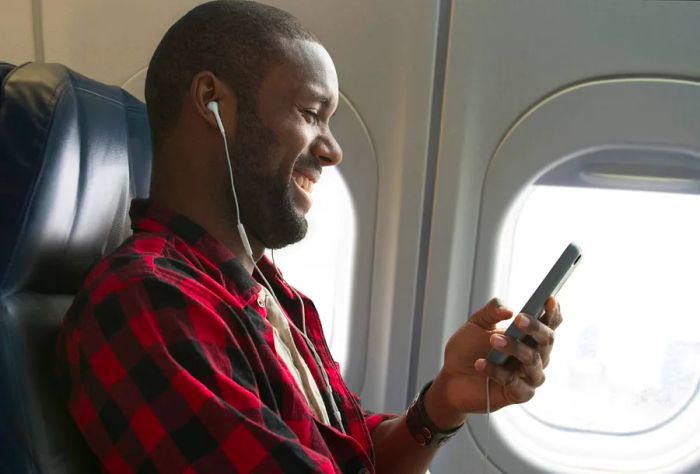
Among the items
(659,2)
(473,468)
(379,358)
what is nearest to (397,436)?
(379,358)

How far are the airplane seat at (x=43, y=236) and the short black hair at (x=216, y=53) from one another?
111mm

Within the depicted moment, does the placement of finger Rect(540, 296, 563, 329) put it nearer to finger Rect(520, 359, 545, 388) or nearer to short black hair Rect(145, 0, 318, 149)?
finger Rect(520, 359, 545, 388)

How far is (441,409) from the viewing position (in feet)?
3.87

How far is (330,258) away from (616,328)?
872mm

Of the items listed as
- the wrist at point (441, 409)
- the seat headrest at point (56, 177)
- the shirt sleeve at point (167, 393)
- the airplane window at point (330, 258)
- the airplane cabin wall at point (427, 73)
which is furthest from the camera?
the airplane window at point (330, 258)

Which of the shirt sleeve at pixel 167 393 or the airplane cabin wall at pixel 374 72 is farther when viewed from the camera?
the airplane cabin wall at pixel 374 72

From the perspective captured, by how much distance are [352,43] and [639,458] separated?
1.43m

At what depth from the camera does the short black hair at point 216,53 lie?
3.14ft

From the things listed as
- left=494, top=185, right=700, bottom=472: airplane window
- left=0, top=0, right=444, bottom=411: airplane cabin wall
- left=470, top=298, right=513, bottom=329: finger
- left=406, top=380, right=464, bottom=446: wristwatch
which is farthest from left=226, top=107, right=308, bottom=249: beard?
left=494, top=185, right=700, bottom=472: airplane window

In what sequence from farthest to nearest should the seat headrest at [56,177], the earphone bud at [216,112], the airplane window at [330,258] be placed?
1. the airplane window at [330,258]
2. the earphone bud at [216,112]
3. the seat headrest at [56,177]

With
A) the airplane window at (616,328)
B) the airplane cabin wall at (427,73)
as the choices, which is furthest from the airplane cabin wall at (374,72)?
the airplane window at (616,328)

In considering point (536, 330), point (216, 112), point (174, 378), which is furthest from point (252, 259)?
point (536, 330)

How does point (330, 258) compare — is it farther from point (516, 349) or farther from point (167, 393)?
point (167, 393)

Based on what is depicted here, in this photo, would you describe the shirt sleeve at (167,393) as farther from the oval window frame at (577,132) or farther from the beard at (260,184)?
the oval window frame at (577,132)
